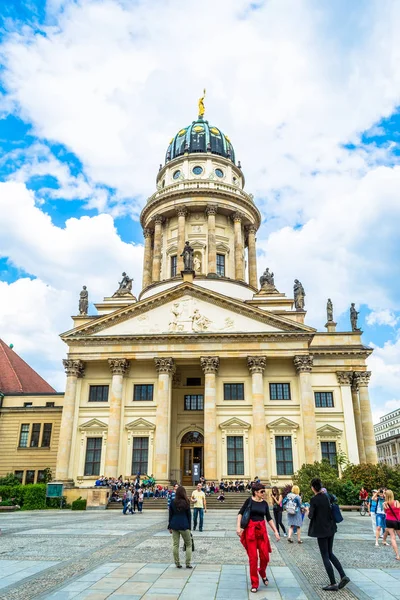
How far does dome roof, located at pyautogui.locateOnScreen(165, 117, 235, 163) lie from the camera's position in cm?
6450

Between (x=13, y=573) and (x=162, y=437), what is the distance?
95.7ft

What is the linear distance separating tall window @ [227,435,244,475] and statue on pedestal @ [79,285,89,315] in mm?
18326

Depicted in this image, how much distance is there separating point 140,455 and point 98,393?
676 centimetres

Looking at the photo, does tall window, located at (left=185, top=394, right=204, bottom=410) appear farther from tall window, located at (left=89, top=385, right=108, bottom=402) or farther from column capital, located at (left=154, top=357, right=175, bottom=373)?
tall window, located at (left=89, top=385, right=108, bottom=402)

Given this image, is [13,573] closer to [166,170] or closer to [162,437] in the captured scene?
[162,437]

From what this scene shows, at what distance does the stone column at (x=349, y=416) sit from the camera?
40.8m

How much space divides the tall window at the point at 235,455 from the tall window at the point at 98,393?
11568 mm

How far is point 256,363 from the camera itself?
40.5m

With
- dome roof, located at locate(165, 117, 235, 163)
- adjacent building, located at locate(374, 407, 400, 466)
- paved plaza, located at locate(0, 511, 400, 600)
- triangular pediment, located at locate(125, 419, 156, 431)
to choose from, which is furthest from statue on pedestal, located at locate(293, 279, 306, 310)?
adjacent building, located at locate(374, 407, 400, 466)

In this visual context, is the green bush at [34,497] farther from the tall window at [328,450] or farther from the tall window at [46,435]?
the tall window at [328,450]

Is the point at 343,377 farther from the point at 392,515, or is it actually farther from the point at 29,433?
the point at 392,515

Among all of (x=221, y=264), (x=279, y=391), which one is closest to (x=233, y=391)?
(x=279, y=391)

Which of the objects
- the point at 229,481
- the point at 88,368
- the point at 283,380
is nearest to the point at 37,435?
the point at 88,368

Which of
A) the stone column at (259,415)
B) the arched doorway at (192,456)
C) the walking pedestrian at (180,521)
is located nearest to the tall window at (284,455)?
the stone column at (259,415)
